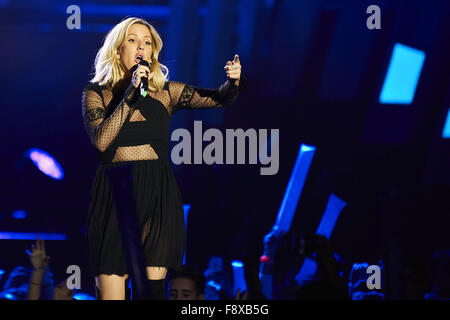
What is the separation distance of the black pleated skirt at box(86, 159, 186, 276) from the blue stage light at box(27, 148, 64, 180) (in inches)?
111

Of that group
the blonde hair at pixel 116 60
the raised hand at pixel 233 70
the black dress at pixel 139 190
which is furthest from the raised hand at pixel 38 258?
the raised hand at pixel 233 70

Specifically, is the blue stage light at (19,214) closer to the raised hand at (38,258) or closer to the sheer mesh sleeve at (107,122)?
the raised hand at (38,258)

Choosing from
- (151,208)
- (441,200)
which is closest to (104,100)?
(151,208)

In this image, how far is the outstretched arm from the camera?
2625 millimetres

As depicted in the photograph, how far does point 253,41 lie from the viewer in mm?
5223

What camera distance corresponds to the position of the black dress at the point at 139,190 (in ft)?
7.93

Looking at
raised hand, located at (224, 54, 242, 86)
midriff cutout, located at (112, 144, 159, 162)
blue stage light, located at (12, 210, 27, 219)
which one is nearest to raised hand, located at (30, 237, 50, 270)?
midriff cutout, located at (112, 144, 159, 162)

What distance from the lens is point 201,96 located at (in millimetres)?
2734

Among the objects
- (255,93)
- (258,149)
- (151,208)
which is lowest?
(151,208)

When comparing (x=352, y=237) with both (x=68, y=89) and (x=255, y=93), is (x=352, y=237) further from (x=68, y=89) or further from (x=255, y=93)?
(x=68, y=89)

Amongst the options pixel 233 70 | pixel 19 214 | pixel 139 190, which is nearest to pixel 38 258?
pixel 139 190

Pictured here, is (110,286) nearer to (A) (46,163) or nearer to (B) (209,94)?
(B) (209,94)
